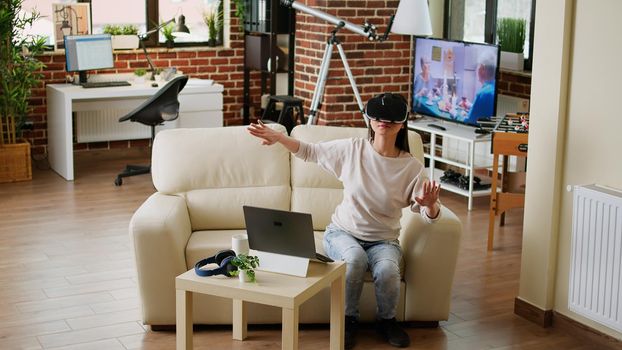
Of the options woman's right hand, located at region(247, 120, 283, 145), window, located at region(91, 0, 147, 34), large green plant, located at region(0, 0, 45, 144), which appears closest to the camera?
woman's right hand, located at region(247, 120, 283, 145)

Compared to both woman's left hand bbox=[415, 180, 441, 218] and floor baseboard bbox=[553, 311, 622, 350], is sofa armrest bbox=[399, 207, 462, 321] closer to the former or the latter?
woman's left hand bbox=[415, 180, 441, 218]

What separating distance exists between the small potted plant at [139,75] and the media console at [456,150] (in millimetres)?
Answer: 2408

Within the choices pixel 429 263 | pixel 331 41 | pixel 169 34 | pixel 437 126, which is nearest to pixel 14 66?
pixel 169 34

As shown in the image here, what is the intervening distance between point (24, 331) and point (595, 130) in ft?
9.17

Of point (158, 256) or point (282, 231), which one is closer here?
point (282, 231)

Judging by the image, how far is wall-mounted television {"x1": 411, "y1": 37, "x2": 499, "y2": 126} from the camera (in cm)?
693

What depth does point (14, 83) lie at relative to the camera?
7676mm

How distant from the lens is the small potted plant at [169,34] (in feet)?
29.4

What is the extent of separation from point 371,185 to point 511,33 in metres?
3.48

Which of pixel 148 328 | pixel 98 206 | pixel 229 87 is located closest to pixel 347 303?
pixel 148 328

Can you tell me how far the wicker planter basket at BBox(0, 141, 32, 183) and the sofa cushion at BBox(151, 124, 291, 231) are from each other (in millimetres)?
3136

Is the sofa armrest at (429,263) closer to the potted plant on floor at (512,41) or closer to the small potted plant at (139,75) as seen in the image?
the potted plant on floor at (512,41)

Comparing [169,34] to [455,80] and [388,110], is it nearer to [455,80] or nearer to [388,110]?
[455,80]

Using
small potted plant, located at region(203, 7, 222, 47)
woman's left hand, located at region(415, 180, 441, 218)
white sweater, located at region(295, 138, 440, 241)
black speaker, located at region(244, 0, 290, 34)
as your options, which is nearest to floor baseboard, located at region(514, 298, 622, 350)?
white sweater, located at region(295, 138, 440, 241)
